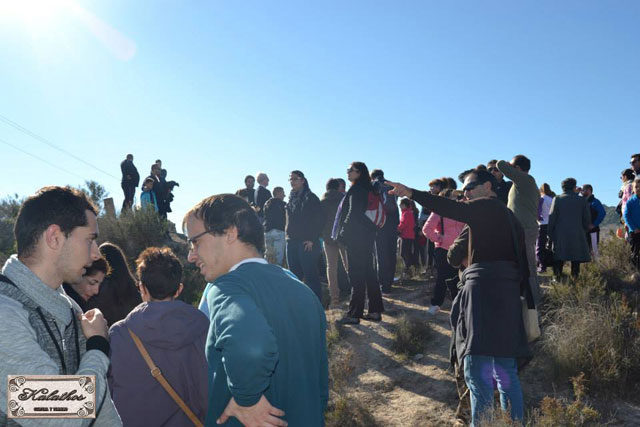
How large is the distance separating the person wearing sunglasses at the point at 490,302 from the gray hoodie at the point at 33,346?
2.77 m

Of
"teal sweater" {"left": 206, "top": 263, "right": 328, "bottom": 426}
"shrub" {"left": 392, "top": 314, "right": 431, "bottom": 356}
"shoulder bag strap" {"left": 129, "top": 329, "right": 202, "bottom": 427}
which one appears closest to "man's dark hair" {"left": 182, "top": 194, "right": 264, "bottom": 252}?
"teal sweater" {"left": 206, "top": 263, "right": 328, "bottom": 426}

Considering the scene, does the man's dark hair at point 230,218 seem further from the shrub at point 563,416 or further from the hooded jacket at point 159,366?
the shrub at point 563,416

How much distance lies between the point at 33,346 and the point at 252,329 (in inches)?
29.1

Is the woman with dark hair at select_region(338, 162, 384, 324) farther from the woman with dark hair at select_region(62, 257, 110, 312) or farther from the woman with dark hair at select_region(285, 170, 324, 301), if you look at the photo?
the woman with dark hair at select_region(62, 257, 110, 312)

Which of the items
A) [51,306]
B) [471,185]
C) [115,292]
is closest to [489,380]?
[471,185]

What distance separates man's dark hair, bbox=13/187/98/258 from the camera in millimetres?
1813

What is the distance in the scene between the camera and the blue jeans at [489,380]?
12.1ft

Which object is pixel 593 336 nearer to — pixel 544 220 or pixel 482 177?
pixel 482 177

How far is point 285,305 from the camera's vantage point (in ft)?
6.17

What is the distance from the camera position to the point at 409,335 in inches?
262

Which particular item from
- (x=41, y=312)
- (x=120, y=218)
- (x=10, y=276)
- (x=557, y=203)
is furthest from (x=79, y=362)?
(x=120, y=218)

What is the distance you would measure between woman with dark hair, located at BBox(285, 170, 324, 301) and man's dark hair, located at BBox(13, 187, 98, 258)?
5560 millimetres

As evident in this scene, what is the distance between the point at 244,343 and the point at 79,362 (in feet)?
2.33

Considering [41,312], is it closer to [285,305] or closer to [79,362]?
[79,362]
